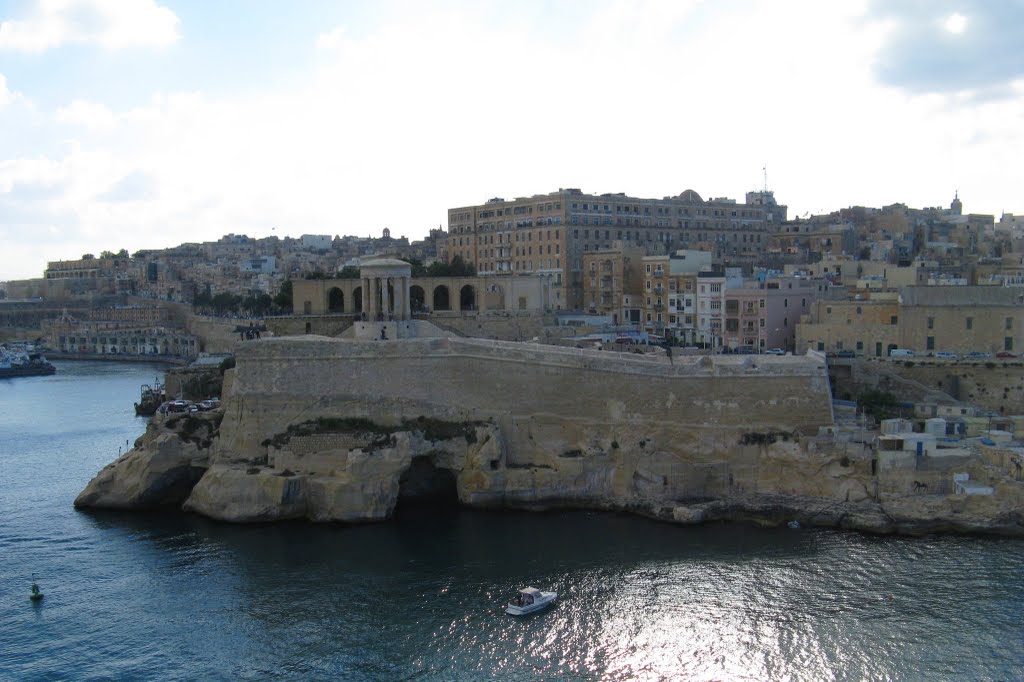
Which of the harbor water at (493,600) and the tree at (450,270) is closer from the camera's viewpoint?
the harbor water at (493,600)

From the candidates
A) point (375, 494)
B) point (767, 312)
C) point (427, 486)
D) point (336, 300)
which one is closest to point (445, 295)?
point (336, 300)

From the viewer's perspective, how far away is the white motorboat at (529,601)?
2362 cm

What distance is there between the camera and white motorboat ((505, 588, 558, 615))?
77.5 feet

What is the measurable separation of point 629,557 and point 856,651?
7.08 meters

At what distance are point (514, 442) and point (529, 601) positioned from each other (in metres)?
9.86

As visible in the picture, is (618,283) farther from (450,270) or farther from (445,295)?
(445,295)

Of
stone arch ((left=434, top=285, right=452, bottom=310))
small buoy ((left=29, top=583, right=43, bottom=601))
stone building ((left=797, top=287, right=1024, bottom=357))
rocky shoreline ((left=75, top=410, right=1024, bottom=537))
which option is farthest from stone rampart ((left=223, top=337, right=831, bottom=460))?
stone arch ((left=434, top=285, right=452, bottom=310))

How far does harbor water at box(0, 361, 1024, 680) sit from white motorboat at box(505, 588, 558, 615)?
0.94 feet

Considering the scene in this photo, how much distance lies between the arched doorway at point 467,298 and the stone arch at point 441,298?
80 centimetres

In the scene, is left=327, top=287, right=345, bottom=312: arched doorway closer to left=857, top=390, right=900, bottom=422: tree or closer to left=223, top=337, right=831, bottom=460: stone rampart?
left=223, top=337, right=831, bottom=460: stone rampart

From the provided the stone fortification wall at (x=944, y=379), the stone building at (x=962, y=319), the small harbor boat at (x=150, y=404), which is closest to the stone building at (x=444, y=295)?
the small harbor boat at (x=150, y=404)

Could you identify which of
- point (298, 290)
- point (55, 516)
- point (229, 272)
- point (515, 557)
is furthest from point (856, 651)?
point (229, 272)

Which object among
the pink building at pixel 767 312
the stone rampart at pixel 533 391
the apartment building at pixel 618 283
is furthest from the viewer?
the apartment building at pixel 618 283

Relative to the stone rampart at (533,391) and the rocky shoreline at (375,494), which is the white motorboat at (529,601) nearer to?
the rocky shoreline at (375,494)
